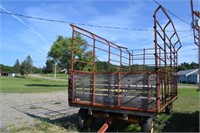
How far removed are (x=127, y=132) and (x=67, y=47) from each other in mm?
33309

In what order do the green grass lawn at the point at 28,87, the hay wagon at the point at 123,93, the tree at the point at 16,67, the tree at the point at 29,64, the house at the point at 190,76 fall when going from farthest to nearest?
the tree at the point at 16,67 < the tree at the point at 29,64 < the house at the point at 190,76 < the green grass lawn at the point at 28,87 < the hay wagon at the point at 123,93

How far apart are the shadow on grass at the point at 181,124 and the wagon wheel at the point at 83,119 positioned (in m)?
2.25

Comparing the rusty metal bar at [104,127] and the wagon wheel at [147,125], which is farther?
the rusty metal bar at [104,127]

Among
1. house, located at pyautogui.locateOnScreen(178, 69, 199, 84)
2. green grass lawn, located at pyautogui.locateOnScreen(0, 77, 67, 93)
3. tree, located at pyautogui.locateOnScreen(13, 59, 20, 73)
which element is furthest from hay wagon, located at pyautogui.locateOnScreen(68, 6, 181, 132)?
tree, located at pyautogui.locateOnScreen(13, 59, 20, 73)

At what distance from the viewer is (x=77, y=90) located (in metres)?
7.59

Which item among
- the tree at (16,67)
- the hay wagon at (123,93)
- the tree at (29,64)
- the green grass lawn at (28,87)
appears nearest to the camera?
the hay wagon at (123,93)

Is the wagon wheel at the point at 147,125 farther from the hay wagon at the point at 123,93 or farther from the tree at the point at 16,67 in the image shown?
the tree at the point at 16,67

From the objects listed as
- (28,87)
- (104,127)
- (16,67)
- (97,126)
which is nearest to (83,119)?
(97,126)

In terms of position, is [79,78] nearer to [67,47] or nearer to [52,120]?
[52,120]

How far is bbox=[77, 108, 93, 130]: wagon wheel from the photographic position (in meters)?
7.50

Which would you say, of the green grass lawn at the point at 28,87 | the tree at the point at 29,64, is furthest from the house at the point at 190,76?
the tree at the point at 29,64

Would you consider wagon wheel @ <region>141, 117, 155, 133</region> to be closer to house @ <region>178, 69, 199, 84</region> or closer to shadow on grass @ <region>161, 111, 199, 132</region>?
shadow on grass @ <region>161, 111, 199, 132</region>

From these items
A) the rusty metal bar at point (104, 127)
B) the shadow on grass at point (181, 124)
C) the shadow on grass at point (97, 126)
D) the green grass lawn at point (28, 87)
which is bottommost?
the green grass lawn at point (28, 87)

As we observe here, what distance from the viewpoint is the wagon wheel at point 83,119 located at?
24.6ft
